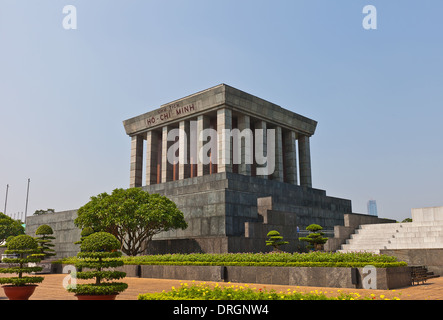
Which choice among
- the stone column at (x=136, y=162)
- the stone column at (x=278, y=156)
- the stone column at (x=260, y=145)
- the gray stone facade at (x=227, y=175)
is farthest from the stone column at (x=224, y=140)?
the stone column at (x=136, y=162)

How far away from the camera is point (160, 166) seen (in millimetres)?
53719

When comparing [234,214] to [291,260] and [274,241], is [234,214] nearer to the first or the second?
[274,241]

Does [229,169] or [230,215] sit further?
[229,169]

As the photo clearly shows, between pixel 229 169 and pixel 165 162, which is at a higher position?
pixel 165 162

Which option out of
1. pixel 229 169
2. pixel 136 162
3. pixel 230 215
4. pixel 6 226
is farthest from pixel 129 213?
pixel 6 226

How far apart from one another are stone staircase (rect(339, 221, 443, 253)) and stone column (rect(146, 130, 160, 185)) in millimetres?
27849

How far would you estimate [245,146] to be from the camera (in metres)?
45.9

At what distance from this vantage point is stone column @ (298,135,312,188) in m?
55.7

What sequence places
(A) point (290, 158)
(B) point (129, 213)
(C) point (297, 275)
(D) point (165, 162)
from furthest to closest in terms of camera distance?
(A) point (290, 158), (D) point (165, 162), (B) point (129, 213), (C) point (297, 275)

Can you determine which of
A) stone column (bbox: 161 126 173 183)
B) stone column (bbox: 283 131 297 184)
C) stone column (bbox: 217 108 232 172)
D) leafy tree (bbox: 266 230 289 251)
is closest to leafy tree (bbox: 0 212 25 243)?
stone column (bbox: 161 126 173 183)

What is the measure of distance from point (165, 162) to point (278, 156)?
1419cm
